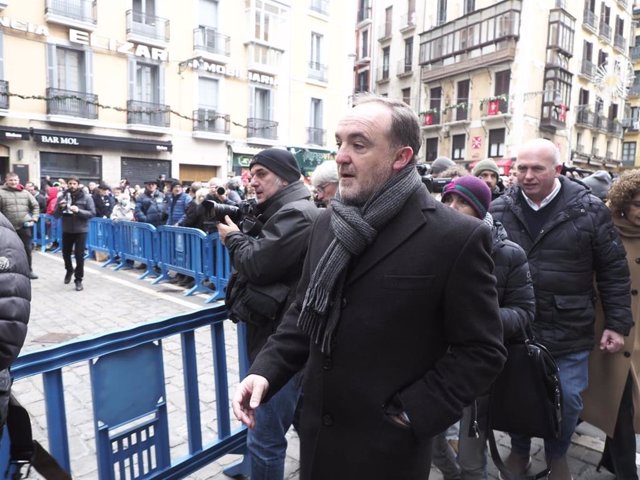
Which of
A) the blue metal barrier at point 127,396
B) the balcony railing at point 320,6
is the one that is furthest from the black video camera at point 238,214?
the balcony railing at point 320,6

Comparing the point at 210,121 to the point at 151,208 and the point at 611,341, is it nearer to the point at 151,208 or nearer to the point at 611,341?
the point at 151,208

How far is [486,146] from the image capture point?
31359 millimetres

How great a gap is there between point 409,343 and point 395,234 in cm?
36

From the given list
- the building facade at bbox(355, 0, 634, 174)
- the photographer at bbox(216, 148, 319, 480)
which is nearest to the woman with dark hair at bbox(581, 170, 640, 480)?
the photographer at bbox(216, 148, 319, 480)

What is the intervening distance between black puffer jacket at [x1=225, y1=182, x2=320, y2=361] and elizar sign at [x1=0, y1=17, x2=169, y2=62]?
2044cm

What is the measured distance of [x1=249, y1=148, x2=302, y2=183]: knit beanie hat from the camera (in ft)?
9.32

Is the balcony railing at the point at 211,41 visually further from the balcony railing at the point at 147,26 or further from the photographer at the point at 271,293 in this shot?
the photographer at the point at 271,293

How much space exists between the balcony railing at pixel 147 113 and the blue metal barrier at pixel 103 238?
35.9 feet

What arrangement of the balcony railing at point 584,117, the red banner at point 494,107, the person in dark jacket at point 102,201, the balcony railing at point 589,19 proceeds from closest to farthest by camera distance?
the person in dark jacket at point 102,201 < the red banner at point 494,107 < the balcony railing at point 589,19 < the balcony railing at point 584,117

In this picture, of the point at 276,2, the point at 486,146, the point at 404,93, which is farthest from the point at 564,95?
the point at 276,2

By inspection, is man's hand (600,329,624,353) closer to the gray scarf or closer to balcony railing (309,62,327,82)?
the gray scarf

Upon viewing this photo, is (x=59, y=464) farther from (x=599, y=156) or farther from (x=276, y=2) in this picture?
(x=599, y=156)

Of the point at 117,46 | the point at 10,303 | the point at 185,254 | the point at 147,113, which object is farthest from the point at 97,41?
the point at 10,303

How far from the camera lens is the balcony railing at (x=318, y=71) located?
27219mm
